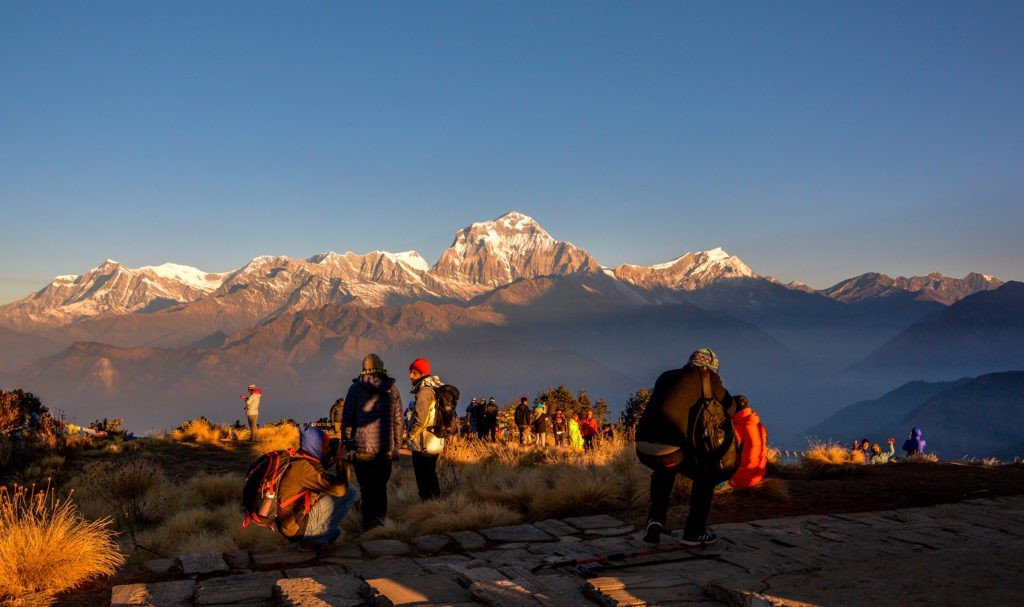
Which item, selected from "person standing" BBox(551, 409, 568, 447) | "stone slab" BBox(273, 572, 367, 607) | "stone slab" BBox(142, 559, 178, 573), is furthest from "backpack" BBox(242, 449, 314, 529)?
"person standing" BBox(551, 409, 568, 447)

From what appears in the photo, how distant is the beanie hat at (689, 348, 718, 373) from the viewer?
6.98 m

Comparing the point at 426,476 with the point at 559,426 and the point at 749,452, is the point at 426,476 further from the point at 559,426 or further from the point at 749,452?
the point at 559,426

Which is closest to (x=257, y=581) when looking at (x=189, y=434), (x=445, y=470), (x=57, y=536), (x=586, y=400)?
(x=57, y=536)

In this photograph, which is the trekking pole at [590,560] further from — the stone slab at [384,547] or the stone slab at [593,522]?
the stone slab at [593,522]

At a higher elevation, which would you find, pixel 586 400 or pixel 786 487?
pixel 586 400

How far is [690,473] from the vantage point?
22.9 ft

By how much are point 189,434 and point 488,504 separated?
17.2 metres

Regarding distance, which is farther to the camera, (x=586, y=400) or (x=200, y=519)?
(x=586, y=400)

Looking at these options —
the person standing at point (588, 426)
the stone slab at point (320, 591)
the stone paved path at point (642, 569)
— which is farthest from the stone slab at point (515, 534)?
the person standing at point (588, 426)

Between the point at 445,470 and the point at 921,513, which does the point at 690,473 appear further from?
the point at 445,470

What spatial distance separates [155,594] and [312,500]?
1775mm

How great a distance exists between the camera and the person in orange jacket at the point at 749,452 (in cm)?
999

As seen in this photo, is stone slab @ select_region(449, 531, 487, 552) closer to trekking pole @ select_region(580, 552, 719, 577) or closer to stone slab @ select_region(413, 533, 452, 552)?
stone slab @ select_region(413, 533, 452, 552)

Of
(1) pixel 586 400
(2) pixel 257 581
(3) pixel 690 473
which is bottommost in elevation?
(2) pixel 257 581
